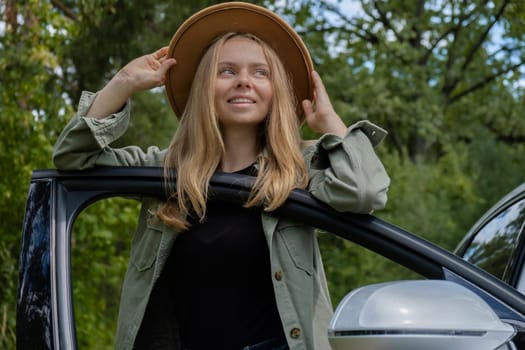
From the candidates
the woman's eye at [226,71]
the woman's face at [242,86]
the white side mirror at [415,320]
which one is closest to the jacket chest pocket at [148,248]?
the woman's face at [242,86]

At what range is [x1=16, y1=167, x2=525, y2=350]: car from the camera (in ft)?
4.68

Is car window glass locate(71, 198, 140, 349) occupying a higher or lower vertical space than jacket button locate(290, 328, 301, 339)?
higher

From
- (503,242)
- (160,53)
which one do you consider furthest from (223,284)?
(503,242)

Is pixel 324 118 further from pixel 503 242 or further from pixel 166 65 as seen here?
pixel 503 242

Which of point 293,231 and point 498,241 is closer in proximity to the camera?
point 293,231

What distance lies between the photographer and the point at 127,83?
7.92ft

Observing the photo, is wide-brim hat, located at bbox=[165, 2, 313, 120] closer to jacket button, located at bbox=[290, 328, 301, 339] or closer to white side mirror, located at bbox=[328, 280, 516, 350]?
jacket button, located at bbox=[290, 328, 301, 339]

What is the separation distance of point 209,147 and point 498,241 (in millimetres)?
1123

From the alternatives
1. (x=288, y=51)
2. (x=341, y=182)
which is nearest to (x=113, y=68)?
(x=288, y=51)

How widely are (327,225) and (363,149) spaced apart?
0.38 metres

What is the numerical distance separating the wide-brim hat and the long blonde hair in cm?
4

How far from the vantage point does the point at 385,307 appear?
1.43m

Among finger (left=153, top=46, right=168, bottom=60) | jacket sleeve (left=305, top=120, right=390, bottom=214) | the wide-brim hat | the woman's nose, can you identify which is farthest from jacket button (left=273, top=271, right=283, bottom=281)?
finger (left=153, top=46, right=168, bottom=60)

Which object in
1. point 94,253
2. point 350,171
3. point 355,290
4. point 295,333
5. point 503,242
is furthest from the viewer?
point 94,253
